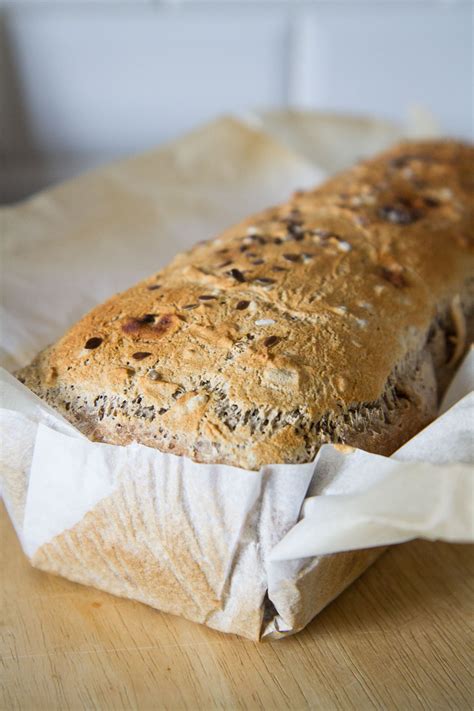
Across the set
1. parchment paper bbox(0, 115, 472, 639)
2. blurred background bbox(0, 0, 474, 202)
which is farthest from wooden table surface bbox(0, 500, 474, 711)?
blurred background bbox(0, 0, 474, 202)

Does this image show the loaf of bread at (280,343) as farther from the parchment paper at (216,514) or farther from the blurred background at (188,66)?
the blurred background at (188,66)

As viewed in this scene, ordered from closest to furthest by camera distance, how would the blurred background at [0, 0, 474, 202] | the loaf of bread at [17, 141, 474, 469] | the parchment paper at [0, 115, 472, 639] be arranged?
1. the parchment paper at [0, 115, 472, 639]
2. the loaf of bread at [17, 141, 474, 469]
3. the blurred background at [0, 0, 474, 202]

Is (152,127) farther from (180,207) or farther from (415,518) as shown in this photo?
(415,518)

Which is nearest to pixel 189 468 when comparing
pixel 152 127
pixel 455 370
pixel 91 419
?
pixel 91 419

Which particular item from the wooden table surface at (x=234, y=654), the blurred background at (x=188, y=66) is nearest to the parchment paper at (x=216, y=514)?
the wooden table surface at (x=234, y=654)

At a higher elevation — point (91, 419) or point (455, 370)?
point (91, 419)

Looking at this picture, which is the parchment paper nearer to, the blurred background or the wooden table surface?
the wooden table surface

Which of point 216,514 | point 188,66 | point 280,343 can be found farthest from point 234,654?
point 188,66
